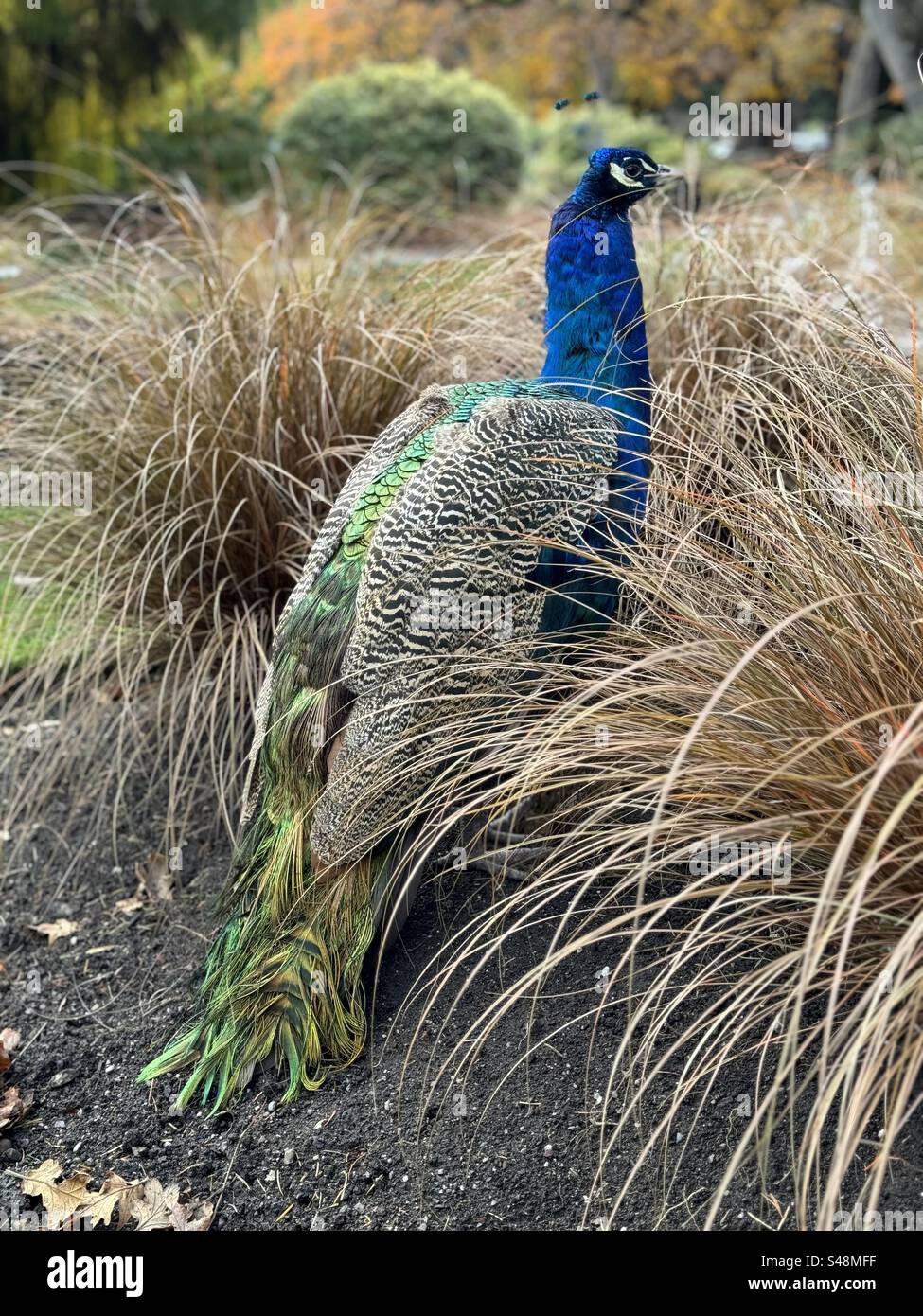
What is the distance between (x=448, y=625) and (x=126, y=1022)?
1.24 m

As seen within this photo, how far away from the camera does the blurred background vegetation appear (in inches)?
365

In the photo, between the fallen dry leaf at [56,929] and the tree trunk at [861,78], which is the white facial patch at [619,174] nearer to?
the fallen dry leaf at [56,929]

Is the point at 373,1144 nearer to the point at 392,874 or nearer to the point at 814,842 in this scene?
the point at 392,874

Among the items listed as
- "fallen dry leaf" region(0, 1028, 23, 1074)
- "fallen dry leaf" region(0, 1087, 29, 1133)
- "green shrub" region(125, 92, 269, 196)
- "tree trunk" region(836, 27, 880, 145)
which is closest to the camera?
"fallen dry leaf" region(0, 1087, 29, 1133)

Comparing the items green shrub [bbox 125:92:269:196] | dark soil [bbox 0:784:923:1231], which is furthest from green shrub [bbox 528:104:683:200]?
dark soil [bbox 0:784:923:1231]

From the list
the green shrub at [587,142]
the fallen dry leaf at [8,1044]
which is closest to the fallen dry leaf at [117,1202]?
the fallen dry leaf at [8,1044]

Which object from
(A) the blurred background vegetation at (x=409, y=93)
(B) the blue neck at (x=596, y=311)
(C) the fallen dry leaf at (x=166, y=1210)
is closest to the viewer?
(C) the fallen dry leaf at (x=166, y=1210)

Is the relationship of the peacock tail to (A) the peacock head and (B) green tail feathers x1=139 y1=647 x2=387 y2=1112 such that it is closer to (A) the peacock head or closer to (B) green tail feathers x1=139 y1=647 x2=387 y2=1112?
(B) green tail feathers x1=139 y1=647 x2=387 y2=1112

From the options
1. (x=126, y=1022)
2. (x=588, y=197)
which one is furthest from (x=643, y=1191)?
(x=588, y=197)

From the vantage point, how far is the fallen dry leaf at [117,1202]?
2250 mm

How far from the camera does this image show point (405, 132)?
34.7 feet

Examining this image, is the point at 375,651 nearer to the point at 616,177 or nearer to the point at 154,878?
the point at 154,878

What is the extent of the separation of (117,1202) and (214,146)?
965 centimetres

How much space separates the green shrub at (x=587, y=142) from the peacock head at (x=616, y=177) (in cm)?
850
